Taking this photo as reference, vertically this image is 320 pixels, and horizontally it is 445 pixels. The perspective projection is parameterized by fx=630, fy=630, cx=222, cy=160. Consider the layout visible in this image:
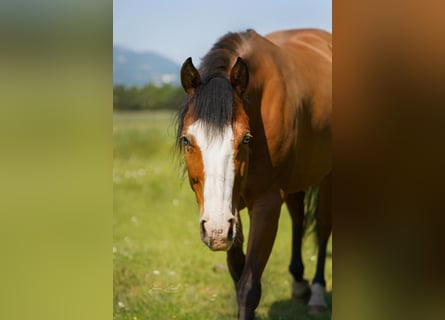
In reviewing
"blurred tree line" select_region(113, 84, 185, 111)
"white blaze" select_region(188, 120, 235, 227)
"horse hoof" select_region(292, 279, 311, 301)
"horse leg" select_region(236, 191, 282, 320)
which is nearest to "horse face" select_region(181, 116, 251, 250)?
"white blaze" select_region(188, 120, 235, 227)

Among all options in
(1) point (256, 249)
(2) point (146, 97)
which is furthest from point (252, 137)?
(2) point (146, 97)

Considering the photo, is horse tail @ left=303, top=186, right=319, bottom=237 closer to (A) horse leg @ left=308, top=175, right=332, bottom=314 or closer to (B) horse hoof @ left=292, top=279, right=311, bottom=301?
(A) horse leg @ left=308, top=175, right=332, bottom=314

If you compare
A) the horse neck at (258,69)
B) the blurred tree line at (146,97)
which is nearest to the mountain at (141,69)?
the blurred tree line at (146,97)

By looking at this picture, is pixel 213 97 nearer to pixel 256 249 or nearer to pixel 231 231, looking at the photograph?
pixel 231 231

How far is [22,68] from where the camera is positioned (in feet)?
6.14

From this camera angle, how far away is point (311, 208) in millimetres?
3299

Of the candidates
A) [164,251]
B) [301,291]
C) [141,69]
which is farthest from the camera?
[141,69]

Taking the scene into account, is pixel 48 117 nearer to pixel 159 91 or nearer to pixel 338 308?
pixel 338 308

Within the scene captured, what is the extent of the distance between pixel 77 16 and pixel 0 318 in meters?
0.94

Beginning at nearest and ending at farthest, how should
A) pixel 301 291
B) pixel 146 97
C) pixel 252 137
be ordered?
pixel 252 137 → pixel 301 291 → pixel 146 97

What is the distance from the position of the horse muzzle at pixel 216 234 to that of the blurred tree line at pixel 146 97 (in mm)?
3188

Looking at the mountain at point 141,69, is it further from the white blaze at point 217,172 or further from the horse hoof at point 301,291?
the white blaze at point 217,172

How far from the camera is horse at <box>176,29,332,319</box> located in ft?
6.52

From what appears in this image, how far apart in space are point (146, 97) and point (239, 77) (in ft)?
10.2
